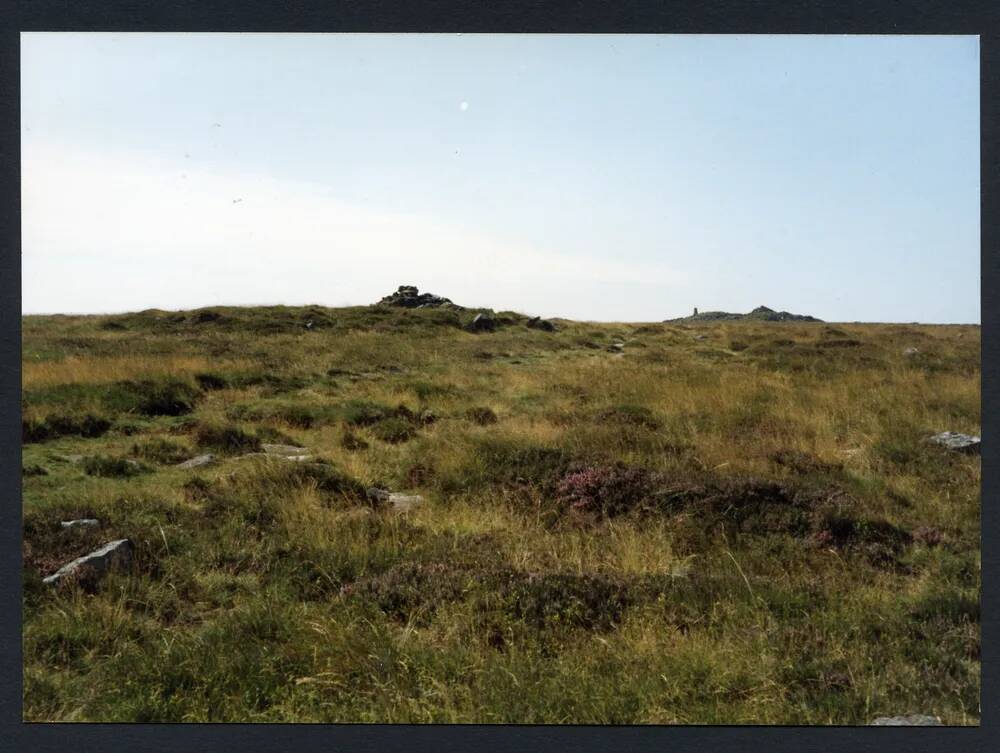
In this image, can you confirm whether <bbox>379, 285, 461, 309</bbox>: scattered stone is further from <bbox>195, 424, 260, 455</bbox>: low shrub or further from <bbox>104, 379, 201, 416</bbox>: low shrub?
<bbox>195, 424, 260, 455</bbox>: low shrub

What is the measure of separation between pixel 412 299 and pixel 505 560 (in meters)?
35.7

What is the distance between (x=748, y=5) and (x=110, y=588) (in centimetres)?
652

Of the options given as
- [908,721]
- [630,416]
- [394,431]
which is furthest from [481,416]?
[908,721]

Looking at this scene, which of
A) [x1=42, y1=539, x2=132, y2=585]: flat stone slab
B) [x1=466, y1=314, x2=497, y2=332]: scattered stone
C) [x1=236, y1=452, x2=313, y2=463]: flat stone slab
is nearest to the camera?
[x1=42, y1=539, x2=132, y2=585]: flat stone slab

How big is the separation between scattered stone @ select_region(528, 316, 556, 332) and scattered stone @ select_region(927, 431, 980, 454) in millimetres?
25013

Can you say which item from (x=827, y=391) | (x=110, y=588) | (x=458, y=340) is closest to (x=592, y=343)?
(x=458, y=340)

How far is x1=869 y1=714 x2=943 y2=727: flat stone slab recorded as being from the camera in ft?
14.0

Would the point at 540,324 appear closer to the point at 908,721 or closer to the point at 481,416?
the point at 481,416

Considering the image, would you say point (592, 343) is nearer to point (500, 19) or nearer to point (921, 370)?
point (921, 370)

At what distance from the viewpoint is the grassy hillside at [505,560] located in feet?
14.3

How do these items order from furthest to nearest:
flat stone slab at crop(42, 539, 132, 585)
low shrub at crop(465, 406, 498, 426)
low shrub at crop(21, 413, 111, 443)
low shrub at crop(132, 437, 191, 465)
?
1. low shrub at crop(465, 406, 498, 426)
2. low shrub at crop(21, 413, 111, 443)
3. low shrub at crop(132, 437, 191, 465)
4. flat stone slab at crop(42, 539, 132, 585)

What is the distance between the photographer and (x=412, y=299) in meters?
40.7

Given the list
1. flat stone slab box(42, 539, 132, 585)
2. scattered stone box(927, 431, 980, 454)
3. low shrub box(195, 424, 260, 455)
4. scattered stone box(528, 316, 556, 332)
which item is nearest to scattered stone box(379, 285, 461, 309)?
scattered stone box(528, 316, 556, 332)

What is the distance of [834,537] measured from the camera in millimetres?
6480
